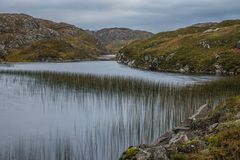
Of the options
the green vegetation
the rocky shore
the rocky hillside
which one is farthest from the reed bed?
the rocky hillside

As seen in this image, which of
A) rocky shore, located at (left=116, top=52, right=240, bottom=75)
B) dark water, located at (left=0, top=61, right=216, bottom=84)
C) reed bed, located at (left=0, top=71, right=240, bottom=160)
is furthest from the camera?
rocky shore, located at (left=116, top=52, right=240, bottom=75)

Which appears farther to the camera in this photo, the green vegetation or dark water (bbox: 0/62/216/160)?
dark water (bbox: 0/62/216/160)

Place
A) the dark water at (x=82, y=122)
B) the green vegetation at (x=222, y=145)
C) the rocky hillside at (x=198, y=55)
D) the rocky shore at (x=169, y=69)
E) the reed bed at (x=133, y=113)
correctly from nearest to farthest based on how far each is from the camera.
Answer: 1. the green vegetation at (x=222, y=145)
2. the reed bed at (x=133, y=113)
3. the dark water at (x=82, y=122)
4. the rocky shore at (x=169, y=69)
5. the rocky hillside at (x=198, y=55)

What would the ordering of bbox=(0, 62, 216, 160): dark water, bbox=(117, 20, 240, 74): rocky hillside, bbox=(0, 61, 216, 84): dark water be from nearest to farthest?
1. bbox=(0, 62, 216, 160): dark water
2. bbox=(0, 61, 216, 84): dark water
3. bbox=(117, 20, 240, 74): rocky hillside

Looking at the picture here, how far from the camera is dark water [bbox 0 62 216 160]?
3181cm

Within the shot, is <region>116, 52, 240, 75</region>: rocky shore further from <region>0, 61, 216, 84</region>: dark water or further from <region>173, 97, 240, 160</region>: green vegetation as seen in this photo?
<region>173, 97, 240, 160</region>: green vegetation

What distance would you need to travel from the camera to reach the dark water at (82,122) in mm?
31812

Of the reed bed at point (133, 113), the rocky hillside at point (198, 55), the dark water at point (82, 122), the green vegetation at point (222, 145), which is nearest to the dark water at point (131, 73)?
the rocky hillside at point (198, 55)

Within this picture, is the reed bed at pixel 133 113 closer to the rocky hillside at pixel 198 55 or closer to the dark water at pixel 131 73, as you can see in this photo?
the dark water at pixel 131 73

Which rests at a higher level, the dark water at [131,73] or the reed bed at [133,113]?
the dark water at [131,73]

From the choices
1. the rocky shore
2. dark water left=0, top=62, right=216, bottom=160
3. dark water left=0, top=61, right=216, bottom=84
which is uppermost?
the rocky shore

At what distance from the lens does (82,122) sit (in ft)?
143

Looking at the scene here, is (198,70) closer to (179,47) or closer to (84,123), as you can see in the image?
(179,47)

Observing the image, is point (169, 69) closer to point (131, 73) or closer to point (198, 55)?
point (198, 55)
